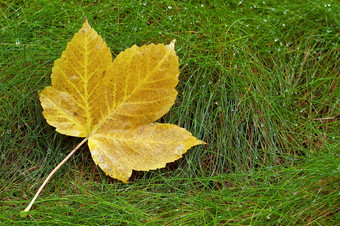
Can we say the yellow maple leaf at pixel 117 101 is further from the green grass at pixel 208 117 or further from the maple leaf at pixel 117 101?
the green grass at pixel 208 117

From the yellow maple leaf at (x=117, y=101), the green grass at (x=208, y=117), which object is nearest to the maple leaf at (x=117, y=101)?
the yellow maple leaf at (x=117, y=101)

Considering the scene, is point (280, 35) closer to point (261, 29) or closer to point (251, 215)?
point (261, 29)

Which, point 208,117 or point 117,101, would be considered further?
point 208,117

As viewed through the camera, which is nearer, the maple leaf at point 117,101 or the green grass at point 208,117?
the maple leaf at point 117,101

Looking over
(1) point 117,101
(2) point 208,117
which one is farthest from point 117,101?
(2) point 208,117

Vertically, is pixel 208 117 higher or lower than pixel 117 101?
lower

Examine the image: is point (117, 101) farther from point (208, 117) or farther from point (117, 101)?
point (208, 117)

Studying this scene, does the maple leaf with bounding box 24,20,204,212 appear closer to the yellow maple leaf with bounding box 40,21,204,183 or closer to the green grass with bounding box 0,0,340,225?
the yellow maple leaf with bounding box 40,21,204,183
